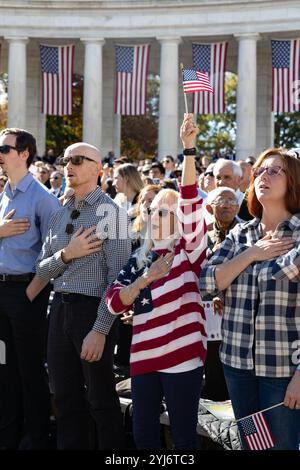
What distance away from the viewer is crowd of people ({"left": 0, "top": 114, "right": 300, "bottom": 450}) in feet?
20.2

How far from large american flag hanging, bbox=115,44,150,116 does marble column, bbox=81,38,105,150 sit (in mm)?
3394

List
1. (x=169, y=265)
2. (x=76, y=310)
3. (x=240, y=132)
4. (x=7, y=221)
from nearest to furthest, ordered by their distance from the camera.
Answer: (x=169, y=265)
(x=76, y=310)
(x=7, y=221)
(x=240, y=132)

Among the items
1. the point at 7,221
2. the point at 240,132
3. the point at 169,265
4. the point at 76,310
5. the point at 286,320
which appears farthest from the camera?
the point at 240,132

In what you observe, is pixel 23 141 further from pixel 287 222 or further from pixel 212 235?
pixel 287 222

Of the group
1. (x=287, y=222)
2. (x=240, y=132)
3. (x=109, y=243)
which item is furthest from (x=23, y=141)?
(x=240, y=132)

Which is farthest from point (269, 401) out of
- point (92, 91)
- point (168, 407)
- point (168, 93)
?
point (92, 91)

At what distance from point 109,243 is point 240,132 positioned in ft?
124

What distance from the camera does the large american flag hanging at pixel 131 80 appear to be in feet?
137

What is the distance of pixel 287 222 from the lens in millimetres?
6332

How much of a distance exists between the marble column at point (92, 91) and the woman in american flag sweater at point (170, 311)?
1584 inches

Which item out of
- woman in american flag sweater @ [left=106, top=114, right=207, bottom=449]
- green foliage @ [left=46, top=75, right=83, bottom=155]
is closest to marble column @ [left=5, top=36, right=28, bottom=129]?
green foliage @ [left=46, top=75, right=83, bottom=155]

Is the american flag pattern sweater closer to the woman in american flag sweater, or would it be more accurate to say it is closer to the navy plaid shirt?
the woman in american flag sweater

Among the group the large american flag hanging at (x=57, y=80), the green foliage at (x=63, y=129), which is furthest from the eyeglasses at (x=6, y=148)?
the green foliage at (x=63, y=129)

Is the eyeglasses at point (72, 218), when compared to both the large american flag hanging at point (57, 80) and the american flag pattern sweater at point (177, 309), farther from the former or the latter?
the large american flag hanging at point (57, 80)
